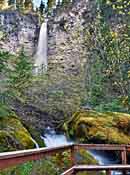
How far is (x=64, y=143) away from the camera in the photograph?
998cm

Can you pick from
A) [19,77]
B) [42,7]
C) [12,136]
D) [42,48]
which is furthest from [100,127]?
[42,7]

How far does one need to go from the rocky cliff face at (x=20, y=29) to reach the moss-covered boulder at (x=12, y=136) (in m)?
17.6

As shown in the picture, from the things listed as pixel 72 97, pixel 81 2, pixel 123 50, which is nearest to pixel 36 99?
pixel 72 97

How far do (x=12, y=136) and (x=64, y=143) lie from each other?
2.61m

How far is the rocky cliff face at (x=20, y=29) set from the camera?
86.0ft

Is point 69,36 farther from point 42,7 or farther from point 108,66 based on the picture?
point 42,7

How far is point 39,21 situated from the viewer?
27.8m

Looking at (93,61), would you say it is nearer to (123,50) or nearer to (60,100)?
(123,50)

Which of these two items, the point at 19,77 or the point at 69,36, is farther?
the point at 69,36

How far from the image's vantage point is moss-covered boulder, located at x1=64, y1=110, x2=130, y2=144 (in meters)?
9.99

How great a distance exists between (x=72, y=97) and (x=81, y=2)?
1099cm

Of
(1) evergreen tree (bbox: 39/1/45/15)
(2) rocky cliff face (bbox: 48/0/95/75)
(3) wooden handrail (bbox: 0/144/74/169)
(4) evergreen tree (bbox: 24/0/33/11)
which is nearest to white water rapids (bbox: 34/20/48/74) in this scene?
(2) rocky cliff face (bbox: 48/0/95/75)

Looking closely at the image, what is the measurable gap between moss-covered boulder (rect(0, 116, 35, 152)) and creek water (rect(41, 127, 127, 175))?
131 centimetres

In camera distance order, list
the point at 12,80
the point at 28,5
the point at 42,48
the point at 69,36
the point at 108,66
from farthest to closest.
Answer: the point at 28,5 < the point at 42,48 < the point at 69,36 < the point at 108,66 < the point at 12,80
